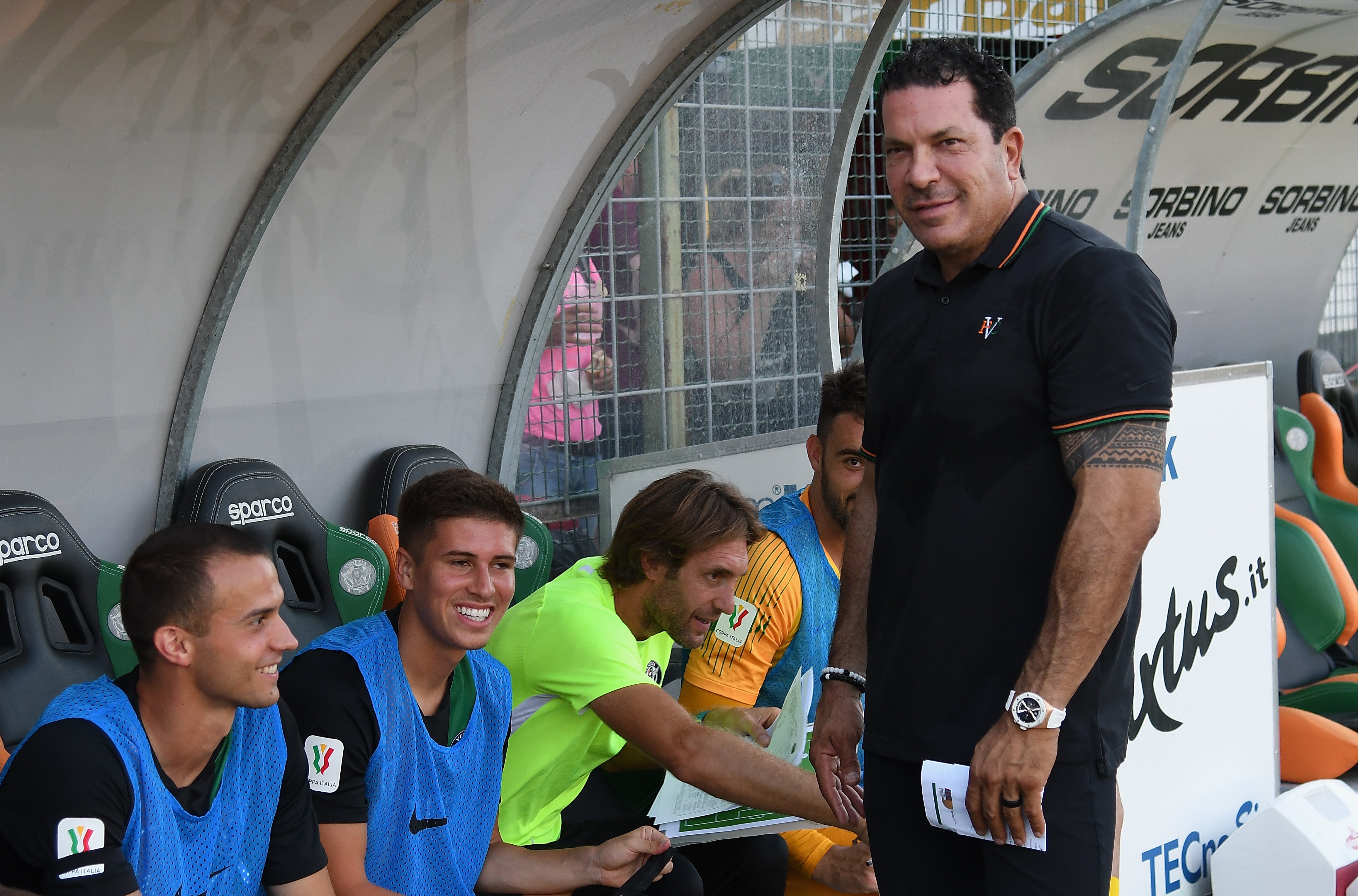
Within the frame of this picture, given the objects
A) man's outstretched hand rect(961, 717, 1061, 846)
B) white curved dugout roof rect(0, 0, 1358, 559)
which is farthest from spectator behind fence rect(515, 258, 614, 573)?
man's outstretched hand rect(961, 717, 1061, 846)

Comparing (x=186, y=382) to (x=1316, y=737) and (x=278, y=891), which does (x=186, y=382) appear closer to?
(x=278, y=891)

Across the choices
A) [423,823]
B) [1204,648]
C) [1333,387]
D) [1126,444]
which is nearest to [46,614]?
[423,823]

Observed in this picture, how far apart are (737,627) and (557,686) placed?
0.55 metres

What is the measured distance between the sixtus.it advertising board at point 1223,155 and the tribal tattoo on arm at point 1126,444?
2.97 meters

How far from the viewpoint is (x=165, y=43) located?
3.18m

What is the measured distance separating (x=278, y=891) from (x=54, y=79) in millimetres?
2031

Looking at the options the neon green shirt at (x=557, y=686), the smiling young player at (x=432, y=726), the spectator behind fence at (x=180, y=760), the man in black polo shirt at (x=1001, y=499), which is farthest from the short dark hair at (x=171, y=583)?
the man in black polo shirt at (x=1001, y=499)

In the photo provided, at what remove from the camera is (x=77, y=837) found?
5.64ft

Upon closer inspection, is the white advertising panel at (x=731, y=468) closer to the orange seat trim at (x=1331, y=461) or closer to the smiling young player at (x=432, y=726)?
the smiling young player at (x=432, y=726)

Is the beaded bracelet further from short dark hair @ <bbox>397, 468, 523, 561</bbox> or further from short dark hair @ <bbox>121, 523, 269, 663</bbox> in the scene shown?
short dark hair @ <bbox>121, 523, 269, 663</bbox>

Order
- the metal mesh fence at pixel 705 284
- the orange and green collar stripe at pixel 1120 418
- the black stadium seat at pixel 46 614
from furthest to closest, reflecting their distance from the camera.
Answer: the metal mesh fence at pixel 705 284, the black stadium seat at pixel 46 614, the orange and green collar stripe at pixel 1120 418

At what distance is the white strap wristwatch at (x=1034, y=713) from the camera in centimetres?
152

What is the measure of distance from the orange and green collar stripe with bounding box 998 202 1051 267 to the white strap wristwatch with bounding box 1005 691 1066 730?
56 cm

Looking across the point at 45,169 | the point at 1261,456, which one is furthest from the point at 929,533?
the point at 45,169
